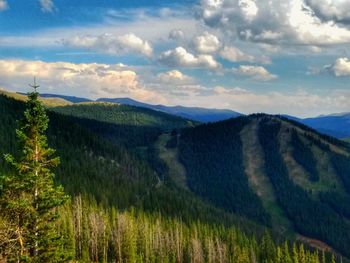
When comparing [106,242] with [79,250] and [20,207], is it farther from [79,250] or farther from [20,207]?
[20,207]

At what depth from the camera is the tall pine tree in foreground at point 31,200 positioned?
1380 inches

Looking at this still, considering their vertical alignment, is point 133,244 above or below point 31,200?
below

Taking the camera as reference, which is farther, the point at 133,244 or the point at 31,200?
the point at 133,244

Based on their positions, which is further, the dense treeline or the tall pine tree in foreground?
the dense treeline

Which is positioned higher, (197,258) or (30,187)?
(30,187)

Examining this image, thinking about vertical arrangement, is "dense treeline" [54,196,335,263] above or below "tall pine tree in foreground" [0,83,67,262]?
below

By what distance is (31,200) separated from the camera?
1449 inches

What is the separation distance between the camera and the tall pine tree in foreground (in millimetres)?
35062

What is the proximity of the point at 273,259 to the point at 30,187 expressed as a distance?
573 feet

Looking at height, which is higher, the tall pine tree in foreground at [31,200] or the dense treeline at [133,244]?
the tall pine tree in foreground at [31,200]

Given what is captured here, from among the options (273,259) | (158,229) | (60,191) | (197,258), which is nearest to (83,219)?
(158,229)

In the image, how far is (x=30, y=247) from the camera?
3603 centimetres

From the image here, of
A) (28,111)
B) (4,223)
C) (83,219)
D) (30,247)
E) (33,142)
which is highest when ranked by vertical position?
(28,111)

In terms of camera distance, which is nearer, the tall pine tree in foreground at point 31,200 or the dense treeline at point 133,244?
the tall pine tree in foreground at point 31,200
